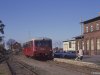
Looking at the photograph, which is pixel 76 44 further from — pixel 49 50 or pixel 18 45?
pixel 18 45

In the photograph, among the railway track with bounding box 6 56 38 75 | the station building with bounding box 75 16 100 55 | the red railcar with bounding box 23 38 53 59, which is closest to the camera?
the railway track with bounding box 6 56 38 75

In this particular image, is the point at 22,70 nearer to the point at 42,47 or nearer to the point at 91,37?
the point at 42,47

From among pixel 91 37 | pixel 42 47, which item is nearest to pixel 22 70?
pixel 42 47

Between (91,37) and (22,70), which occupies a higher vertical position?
(91,37)

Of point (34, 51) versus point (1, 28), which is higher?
point (1, 28)

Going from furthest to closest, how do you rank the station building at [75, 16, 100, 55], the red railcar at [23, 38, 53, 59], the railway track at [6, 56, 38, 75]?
the station building at [75, 16, 100, 55] < the red railcar at [23, 38, 53, 59] < the railway track at [6, 56, 38, 75]

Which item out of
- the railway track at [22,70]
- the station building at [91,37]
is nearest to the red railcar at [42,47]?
the railway track at [22,70]

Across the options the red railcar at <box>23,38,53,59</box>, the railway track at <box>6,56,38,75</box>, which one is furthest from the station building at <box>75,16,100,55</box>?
the railway track at <box>6,56,38,75</box>

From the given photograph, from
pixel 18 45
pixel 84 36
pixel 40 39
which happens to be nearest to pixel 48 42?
pixel 40 39

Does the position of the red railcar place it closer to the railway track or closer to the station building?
the railway track

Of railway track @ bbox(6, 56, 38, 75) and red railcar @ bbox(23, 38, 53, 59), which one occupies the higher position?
red railcar @ bbox(23, 38, 53, 59)

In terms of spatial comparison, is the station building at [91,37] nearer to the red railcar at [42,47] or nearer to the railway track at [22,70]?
the red railcar at [42,47]

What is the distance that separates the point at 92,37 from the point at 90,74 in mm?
53283

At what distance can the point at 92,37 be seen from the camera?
242ft
